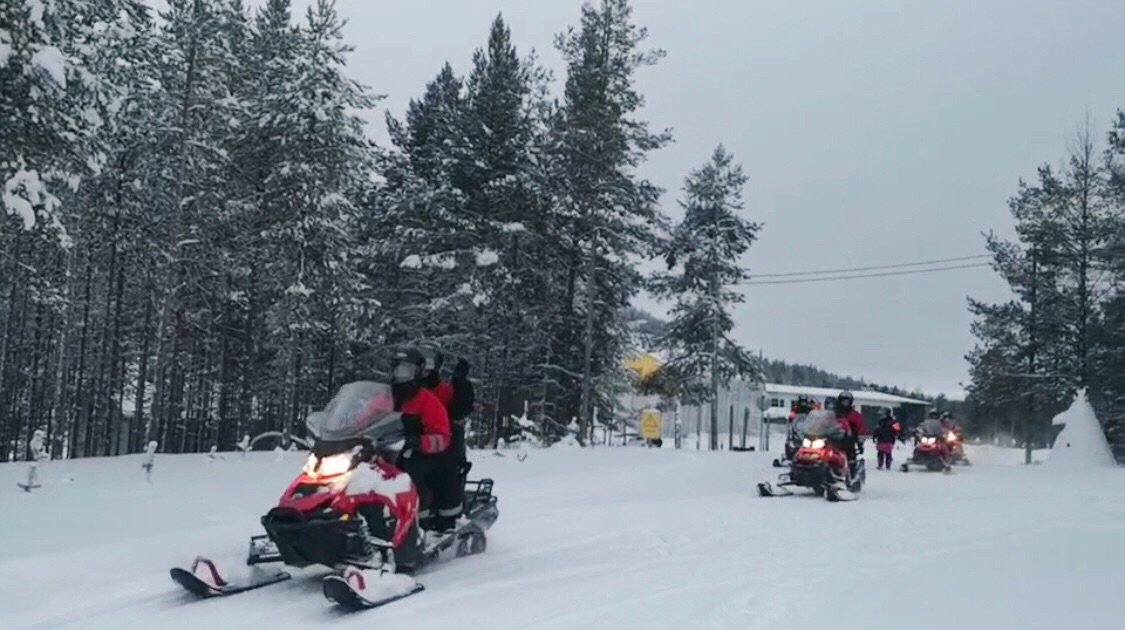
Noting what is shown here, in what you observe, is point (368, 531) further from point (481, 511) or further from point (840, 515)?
point (840, 515)

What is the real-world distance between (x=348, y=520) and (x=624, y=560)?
297cm

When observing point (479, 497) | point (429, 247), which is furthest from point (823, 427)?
point (429, 247)

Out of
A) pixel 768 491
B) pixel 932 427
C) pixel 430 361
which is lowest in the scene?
pixel 768 491

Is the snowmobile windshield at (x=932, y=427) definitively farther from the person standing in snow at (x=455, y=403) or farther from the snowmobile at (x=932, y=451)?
the person standing in snow at (x=455, y=403)

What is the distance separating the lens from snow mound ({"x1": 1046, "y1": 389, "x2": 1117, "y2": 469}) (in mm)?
25531

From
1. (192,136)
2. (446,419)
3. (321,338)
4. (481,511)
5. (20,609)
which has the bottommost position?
(20,609)

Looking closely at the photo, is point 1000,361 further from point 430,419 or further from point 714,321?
point 430,419

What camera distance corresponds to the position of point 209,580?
7.09 metres

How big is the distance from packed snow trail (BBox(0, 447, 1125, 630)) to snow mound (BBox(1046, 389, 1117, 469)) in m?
11.5

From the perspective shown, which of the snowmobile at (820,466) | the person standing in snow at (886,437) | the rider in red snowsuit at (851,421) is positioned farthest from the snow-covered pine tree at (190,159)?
the person standing in snow at (886,437)

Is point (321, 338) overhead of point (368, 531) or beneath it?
overhead

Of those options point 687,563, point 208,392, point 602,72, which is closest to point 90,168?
point 687,563

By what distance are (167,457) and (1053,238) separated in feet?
102

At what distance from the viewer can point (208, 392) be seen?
33031 mm
